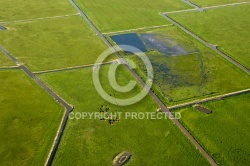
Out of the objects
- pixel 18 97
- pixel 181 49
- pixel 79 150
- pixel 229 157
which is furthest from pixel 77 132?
pixel 181 49

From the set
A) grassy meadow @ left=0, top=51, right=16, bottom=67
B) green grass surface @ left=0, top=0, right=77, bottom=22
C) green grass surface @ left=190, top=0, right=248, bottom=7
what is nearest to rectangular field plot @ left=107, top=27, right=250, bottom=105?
grassy meadow @ left=0, top=51, right=16, bottom=67

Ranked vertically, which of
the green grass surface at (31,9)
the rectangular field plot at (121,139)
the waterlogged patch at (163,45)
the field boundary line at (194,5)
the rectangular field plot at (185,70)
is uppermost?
the green grass surface at (31,9)

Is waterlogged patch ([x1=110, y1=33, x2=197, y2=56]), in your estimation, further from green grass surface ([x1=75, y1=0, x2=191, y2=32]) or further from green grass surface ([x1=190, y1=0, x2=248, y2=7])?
green grass surface ([x1=190, y1=0, x2=248, y2=7])

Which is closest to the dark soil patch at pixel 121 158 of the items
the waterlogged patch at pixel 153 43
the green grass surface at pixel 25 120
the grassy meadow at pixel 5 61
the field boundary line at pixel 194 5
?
the green grass surface at pixel 25 120

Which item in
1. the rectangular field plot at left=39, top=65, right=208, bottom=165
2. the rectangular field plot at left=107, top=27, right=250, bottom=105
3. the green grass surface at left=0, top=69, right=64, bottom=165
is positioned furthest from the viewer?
the rectangular field plot at left=107, top=27, right=250, bottom=105

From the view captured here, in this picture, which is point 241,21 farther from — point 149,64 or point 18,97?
point 18,97

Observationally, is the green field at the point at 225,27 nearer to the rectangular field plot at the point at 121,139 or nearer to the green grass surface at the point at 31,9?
the rectangular field plot at the point at 121,139
